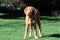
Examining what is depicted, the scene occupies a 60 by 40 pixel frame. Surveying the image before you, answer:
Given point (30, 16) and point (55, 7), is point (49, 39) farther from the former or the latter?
point (55, 7)

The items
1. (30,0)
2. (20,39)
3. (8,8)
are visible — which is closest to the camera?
(20,39)

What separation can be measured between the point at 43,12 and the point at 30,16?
64.1ft

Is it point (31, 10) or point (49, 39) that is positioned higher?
point (31, 10)

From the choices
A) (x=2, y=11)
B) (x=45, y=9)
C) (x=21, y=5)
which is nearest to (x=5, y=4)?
(x=2, y=11)

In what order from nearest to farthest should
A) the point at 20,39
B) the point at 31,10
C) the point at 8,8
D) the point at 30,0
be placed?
1. the point at 31,10
2. the point at 20,39
3. the point at 30,0
4. the point at 8,8

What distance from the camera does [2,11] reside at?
31500 mm

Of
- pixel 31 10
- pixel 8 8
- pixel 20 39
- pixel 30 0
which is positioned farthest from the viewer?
pixel 8 8

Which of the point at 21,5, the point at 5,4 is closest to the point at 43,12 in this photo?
the point at 21,5

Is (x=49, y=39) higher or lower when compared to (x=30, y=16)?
lower

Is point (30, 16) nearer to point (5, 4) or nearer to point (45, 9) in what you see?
point (45, 9)

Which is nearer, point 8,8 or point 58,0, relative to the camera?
point 58,0

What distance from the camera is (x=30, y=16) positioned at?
9.58 meters

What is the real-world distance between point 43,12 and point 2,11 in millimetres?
5404

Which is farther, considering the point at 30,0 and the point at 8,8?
the point at 8,8
